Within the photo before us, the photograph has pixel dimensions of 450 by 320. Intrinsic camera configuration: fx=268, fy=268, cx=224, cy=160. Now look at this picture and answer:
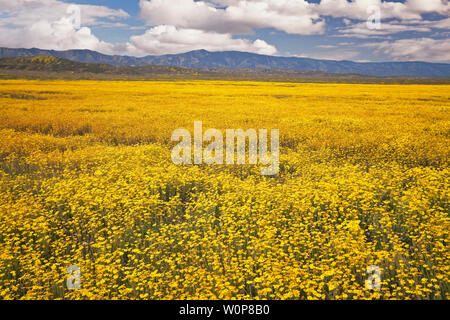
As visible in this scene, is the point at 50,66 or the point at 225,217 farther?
the point at 50,66

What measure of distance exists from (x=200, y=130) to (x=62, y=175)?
334 inches

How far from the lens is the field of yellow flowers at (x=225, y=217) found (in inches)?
167

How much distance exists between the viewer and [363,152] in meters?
11.9

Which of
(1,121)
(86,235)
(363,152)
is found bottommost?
(86,235)

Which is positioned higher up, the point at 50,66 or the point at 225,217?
the point at 50,66

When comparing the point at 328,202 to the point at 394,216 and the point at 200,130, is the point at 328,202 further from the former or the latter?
the point at 200,130

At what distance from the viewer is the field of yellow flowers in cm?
425

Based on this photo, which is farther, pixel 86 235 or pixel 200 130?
pixel 200 130

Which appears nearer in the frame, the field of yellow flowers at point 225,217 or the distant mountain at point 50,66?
the field of yellow flowers at point 225,217

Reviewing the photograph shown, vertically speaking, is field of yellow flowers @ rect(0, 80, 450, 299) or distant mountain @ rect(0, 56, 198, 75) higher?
distant mountain @ rect(0, 56, 198, 75)

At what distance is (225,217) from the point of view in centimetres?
625

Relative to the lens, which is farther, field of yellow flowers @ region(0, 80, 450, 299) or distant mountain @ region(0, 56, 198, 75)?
distant mountain @ region(0, 56, 198, 75)

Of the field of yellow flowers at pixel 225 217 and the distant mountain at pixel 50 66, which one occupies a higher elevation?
the distant mountain at pixel 50 66
